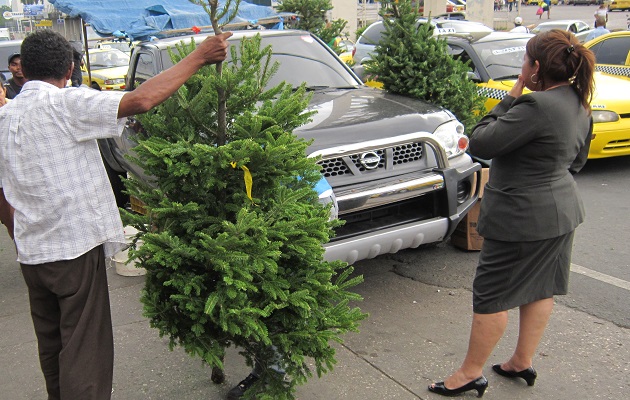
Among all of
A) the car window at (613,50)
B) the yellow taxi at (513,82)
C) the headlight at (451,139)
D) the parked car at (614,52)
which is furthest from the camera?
the car window at (613,50)

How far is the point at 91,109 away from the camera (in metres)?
2.70

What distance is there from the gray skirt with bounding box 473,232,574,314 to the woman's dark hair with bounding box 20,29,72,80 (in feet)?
7.36

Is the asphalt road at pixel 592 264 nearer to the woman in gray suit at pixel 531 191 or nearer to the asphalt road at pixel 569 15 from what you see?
the woman in gray suit at pixel 531 191

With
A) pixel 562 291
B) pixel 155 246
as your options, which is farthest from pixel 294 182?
pixel 562 291

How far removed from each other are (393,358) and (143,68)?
Answer: 3997 millimetres

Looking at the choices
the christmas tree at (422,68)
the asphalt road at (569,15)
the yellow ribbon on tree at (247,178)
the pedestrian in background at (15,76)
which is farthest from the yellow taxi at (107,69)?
the asphalt road at (569,15)

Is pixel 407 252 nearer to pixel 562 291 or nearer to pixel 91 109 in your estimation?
pixel 562 291

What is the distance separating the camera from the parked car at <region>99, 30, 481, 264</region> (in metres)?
4.51

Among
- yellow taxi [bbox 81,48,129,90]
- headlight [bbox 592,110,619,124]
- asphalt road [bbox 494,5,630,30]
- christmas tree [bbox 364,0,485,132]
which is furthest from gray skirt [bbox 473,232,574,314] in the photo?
asphalt road [bbox 494,5,630,30]

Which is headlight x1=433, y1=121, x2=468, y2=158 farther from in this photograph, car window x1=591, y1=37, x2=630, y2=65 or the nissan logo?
car window x1=591, y1=37, x2=630, y2=65

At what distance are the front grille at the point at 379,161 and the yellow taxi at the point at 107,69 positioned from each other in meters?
11.1

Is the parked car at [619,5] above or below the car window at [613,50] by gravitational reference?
below

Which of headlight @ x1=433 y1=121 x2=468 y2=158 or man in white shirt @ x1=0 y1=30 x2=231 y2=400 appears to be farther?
headlight @ x1=433 y1=121 x2=468 y2=158

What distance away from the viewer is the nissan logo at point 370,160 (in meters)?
4.65
